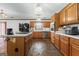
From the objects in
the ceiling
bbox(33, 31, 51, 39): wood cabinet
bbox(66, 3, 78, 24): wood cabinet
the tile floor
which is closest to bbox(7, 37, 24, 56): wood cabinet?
the tile floor

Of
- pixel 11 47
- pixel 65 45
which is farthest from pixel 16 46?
pixel 65 45

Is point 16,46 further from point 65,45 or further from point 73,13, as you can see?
point 73,13

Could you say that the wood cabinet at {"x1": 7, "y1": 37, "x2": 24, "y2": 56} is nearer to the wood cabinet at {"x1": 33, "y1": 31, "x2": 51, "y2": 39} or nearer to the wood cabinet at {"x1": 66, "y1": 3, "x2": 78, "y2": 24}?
the wood cabinet at {"x1": 66, "y1": 3, "x2": 78, "y2": 24}

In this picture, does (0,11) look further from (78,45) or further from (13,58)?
(13,58)

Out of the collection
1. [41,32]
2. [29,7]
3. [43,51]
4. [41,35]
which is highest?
[29,7]

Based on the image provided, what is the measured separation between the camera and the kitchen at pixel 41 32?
4.45m

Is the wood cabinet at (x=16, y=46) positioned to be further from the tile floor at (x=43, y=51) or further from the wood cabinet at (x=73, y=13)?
the wood cabinet at (x=73, y=13)

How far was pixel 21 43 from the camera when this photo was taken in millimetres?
4457

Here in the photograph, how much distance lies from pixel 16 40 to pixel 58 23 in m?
5.52

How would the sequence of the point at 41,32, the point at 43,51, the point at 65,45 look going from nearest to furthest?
the point at 65,45, the point at 43,51, the point at 41,32

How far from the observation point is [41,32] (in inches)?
529

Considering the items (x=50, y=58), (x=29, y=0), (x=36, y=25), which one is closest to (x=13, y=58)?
(x=50, y=58)

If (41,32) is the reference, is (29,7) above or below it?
above

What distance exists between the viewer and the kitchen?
4.45 meters
